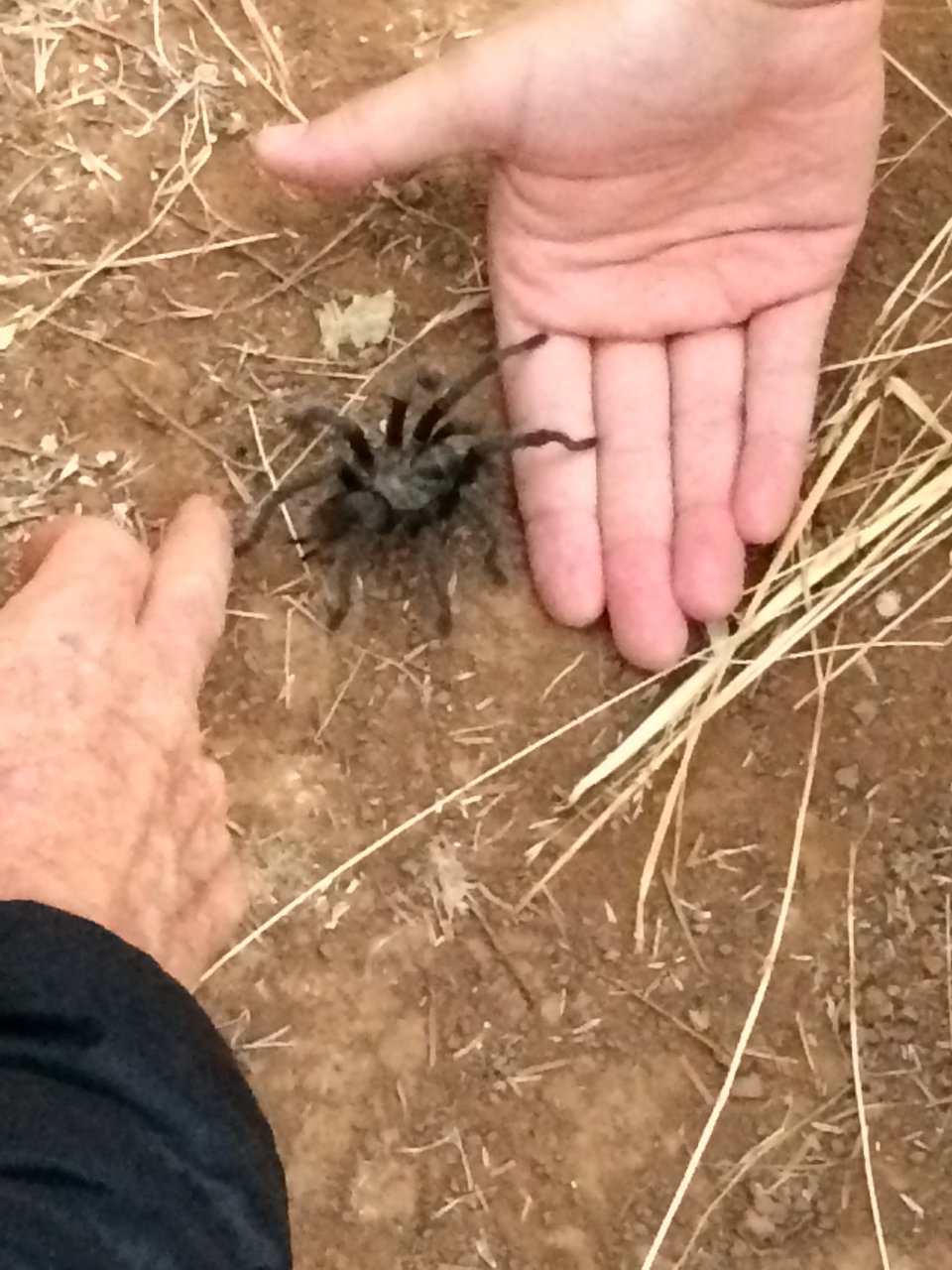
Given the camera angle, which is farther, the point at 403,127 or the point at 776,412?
the point at 776,412

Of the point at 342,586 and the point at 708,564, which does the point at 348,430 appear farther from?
the point at 708,564

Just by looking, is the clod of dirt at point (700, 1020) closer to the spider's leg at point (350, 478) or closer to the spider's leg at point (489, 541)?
the spider's leg at point (489, 541)

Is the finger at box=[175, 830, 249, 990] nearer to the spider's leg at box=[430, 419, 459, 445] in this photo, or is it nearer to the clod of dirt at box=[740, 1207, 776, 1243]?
the spider's leg at box=[430, 419, 459, 445]

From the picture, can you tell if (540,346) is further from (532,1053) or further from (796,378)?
(532,1053)

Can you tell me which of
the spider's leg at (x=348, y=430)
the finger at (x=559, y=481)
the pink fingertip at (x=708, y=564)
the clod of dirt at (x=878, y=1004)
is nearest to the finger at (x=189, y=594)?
the spider's leg at (x=348, y=430)

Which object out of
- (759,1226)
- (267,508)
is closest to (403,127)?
(267,508)

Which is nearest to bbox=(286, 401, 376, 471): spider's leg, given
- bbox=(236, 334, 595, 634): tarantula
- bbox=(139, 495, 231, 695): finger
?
bbox=(236, 334, 595, 634): tarantula

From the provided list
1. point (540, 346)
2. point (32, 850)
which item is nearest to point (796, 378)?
point (540, 346)
